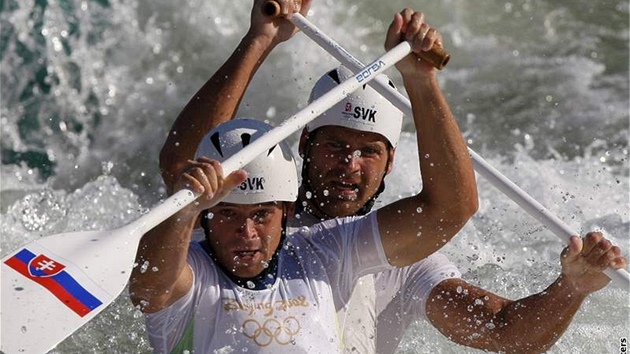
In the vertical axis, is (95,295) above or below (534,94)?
above

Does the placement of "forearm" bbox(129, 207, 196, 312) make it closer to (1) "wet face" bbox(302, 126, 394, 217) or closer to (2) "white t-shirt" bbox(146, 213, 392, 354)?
(2) "white t-shirt" bbox(146, 213, 392, 354)

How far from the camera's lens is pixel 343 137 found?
17.2 ft

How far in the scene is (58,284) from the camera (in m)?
4.13

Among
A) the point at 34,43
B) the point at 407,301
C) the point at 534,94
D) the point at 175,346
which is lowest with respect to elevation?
the point at 534,94

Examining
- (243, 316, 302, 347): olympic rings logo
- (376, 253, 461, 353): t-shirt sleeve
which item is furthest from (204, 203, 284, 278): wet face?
(376, 253, 461, 353): t-shirt sleeve

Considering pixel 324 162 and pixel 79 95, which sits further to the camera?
pixel 79 95

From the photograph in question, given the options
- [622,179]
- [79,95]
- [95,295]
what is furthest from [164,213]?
[79,95]

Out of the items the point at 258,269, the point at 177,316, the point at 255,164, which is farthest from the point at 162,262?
the point at 255,164

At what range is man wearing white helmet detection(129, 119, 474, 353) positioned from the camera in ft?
15.0

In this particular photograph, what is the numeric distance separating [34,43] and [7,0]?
37 cm

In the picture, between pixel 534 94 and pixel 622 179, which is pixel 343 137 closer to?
pixel 622 179

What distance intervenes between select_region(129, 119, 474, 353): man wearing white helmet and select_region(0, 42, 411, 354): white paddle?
195 mm

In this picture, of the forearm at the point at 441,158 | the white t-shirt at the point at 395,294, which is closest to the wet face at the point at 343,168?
the white t-shirt at the point at 395,294

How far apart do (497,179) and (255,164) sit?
2.88 feet
